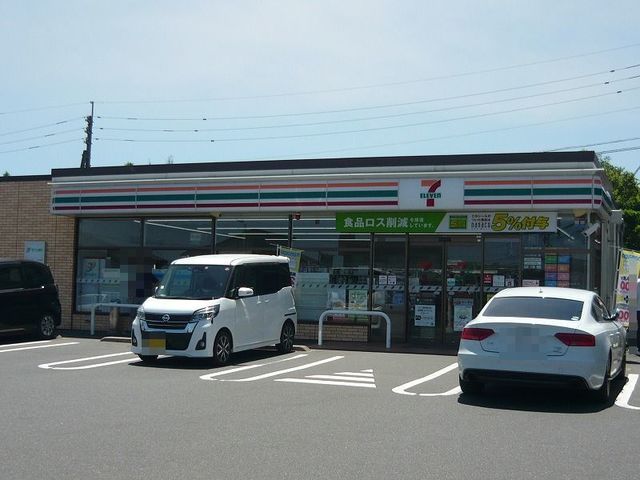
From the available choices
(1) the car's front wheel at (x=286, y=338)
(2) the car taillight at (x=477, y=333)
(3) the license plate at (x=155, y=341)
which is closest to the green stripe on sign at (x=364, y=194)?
(1) the car's front wheel at (x=286, y=338)

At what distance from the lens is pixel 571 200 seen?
51.9 ft

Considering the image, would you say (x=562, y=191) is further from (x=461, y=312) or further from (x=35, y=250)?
(x=35, y=250)

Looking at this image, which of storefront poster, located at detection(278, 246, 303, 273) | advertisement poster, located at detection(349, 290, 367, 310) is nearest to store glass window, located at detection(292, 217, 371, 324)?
advertisement poster, located at detection(349, 290, 367, 310)

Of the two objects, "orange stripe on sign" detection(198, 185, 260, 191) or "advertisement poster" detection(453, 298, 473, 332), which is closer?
"advertisement poster" detection(453, 298, 473, 332)

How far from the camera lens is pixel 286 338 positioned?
15742mm

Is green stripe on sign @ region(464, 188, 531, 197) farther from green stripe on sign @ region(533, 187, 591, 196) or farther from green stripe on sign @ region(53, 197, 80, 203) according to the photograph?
green stripe on sign @ region(53, 197, 80, 203)

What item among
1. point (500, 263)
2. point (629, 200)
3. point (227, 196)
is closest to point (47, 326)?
point (227, 196)

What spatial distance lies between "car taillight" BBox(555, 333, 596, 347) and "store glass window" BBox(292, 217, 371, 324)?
893 cm

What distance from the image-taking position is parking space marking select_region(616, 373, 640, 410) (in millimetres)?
9859

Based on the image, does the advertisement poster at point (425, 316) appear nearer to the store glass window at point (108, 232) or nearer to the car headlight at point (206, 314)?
the car headlight at point (206, 314)

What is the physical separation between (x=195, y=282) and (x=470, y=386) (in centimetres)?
601

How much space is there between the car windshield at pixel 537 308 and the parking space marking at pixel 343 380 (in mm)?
2286

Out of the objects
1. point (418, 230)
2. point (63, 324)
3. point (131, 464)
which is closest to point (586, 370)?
point (131, 464)

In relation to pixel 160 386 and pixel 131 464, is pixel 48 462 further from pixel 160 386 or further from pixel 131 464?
pixel 160 386
